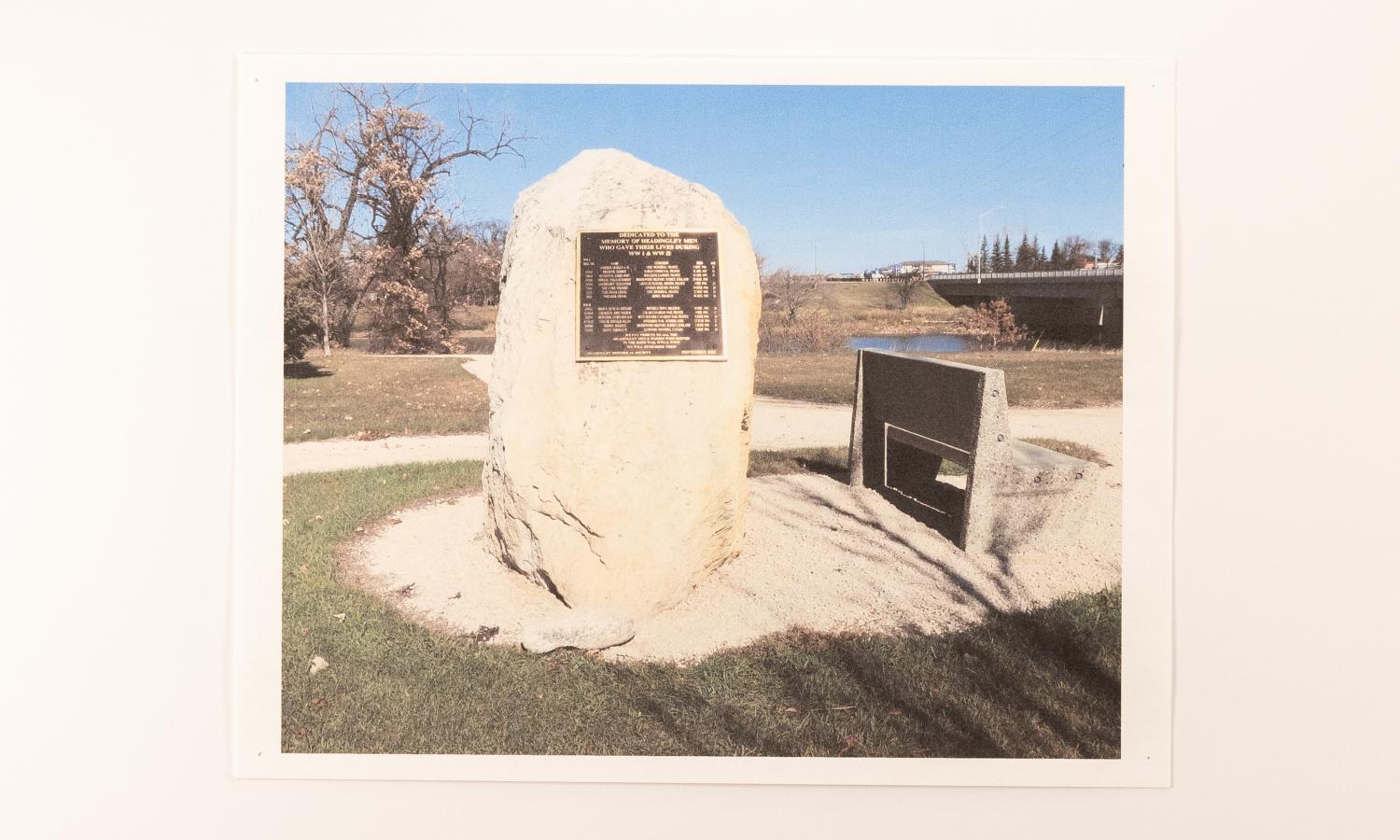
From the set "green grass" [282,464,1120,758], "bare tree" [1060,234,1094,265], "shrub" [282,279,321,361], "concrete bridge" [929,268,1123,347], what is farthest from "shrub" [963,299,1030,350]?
"shrub" [282,279,321,361]

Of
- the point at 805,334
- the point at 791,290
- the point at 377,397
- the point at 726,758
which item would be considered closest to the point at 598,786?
the point at 726,758

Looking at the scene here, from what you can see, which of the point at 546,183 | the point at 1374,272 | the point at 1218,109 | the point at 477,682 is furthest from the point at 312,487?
the point at 1374,272

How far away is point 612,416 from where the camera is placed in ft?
11.1

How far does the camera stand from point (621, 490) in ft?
11.1

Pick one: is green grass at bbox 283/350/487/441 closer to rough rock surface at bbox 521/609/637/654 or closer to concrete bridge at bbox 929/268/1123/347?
rough rock surface at bbox 521/609/637/654

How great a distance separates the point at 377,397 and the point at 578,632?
245cm

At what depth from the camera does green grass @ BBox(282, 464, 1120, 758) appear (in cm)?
331

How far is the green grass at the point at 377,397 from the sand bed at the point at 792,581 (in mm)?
726

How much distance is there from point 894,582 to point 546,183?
8.81 feet

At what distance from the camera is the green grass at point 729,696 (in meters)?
3.31

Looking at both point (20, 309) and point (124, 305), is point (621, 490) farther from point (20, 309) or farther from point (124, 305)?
point (20, 309)

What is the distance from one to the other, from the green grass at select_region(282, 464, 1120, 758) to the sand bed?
113mm

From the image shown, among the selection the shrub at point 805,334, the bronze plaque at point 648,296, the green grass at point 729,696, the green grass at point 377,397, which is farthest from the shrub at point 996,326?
the green grass at point 377,397

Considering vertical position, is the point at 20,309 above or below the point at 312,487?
above
